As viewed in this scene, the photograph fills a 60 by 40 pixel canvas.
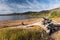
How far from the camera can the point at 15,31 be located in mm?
3793

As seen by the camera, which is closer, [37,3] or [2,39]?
[2,39]

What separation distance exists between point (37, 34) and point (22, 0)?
74.3 inches

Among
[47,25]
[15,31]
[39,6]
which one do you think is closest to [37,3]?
[39,6]

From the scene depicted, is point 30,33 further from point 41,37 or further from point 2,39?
point 2,39

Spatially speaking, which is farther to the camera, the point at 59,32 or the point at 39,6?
the point at 39,6

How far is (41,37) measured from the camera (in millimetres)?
4203

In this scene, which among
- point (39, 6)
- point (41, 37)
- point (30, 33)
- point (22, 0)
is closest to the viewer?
point (30, 33)

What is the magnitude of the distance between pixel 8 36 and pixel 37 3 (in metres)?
2.50

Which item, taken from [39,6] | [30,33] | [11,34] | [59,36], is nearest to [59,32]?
[59,36]

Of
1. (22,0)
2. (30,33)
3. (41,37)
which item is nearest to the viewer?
(30,33)

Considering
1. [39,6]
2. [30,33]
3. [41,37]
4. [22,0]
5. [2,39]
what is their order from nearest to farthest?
[2,39]
[30,33]
[41,37]
[22,0]
[39,6]

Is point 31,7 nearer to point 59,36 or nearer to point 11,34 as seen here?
point 59,36

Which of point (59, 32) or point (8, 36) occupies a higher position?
point (8, 36)

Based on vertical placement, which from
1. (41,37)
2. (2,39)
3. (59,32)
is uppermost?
(2,39)
